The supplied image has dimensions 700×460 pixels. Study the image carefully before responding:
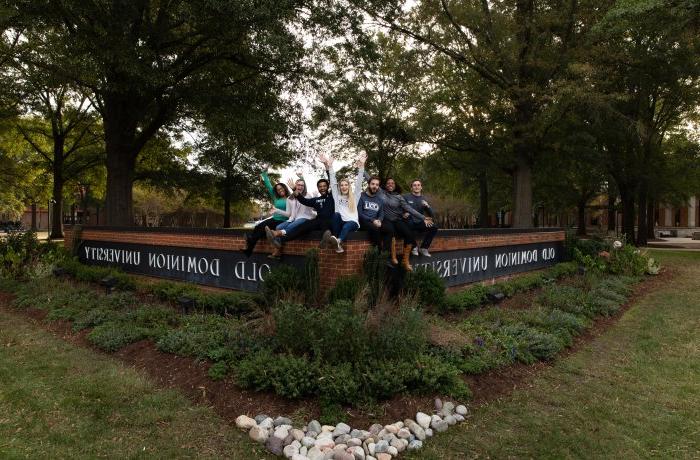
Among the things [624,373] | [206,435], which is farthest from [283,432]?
[624,373]

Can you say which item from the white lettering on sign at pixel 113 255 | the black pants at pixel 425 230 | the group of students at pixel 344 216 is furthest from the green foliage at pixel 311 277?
the white lettering on sign at pixel 113 255

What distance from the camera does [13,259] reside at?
11031mm

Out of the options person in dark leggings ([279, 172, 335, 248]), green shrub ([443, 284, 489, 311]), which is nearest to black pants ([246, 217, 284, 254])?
person in dark leggings ([279, 172, 335, 248])

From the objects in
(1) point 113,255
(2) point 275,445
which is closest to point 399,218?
(2) point 275,445

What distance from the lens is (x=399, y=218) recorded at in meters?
7.57

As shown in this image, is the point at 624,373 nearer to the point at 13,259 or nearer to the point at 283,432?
the point at 283,432

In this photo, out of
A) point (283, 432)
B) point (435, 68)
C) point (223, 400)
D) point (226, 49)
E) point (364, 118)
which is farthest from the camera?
point (435, 68)

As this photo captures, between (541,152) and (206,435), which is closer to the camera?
(206,435)

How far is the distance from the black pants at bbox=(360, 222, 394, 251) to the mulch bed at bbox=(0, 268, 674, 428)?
251 centimetres

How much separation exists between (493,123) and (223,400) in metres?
16.2

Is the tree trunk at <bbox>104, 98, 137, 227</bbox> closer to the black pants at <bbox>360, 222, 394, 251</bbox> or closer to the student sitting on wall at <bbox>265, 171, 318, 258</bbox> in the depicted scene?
the student sitting on wall at <bbox>265, 171, 318, 258</bbox>

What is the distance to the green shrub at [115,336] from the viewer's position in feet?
20.0

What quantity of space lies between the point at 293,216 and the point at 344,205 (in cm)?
98

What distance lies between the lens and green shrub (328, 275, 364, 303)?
6215mm
